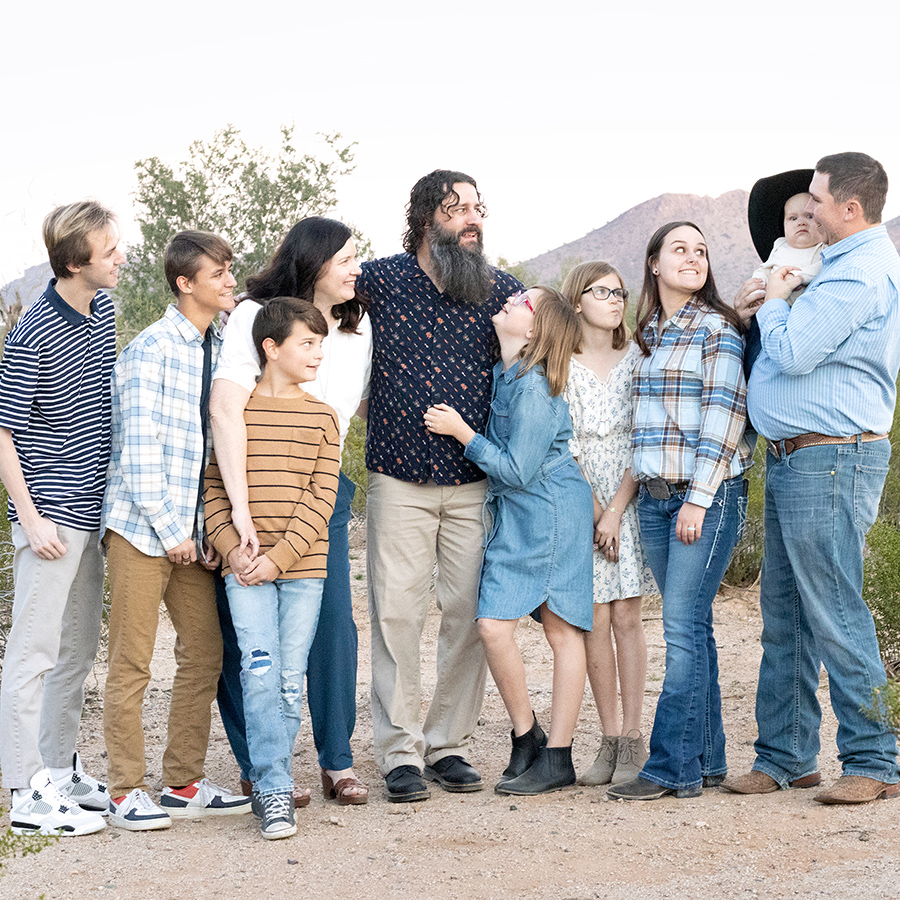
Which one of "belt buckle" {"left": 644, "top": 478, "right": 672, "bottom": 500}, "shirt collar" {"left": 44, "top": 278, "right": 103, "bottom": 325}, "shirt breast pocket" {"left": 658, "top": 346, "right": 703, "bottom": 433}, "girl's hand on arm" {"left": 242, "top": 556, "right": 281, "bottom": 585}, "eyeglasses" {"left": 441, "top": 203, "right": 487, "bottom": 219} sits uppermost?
"eyeglasses" {"left": 441, "top": 203, "right": 487, "bottom": 219}

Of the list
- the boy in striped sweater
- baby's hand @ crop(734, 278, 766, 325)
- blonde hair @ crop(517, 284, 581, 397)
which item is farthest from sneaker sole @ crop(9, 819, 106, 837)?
baby's hand @ crop(734, 278, 766, 325)

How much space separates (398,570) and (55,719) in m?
1.37

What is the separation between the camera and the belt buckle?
400cm

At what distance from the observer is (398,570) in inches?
169

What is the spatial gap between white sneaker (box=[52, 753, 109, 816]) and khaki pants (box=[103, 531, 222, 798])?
273mm

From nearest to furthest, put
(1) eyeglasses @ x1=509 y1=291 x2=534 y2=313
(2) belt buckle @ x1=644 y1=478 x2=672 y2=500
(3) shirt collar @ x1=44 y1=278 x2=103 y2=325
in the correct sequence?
(3) shirt collar @ x1=44 y1=278 x2=103 y2=325 → (2) belt buckle @ x1=644 y1=478 x2=672 y2=500 → (1) eyeglasses @ x1=509 y1=291 x2=534 y2=313

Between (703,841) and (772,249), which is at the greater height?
(772,249)

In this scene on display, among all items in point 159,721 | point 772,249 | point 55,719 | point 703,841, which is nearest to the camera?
point 703,841

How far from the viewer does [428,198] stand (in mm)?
4367

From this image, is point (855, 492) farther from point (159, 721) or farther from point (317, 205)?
point (317, 205)

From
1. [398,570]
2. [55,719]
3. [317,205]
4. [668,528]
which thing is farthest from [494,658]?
[317,205]

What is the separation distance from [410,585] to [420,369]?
0.84 metres

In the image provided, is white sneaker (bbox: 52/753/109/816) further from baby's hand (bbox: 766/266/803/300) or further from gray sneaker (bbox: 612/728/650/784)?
baby's hand (bbox: 766/266/803/300)

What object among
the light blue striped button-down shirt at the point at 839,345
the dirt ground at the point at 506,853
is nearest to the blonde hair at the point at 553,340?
the light blue striped button-down shirt at the point at 839,345
